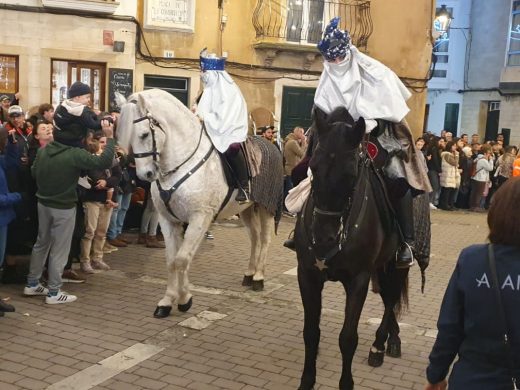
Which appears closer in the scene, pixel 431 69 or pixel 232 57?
pixel 232 57

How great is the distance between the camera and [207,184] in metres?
6.08

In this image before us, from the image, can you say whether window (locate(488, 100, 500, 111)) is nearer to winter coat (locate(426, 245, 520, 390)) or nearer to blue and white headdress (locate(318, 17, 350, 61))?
blue and white headdress (locate(318, 17, 350, 61))

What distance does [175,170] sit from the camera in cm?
595

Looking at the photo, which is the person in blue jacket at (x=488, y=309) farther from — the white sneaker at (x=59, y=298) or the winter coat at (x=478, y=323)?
the white sneaker at (x=59, y=298)

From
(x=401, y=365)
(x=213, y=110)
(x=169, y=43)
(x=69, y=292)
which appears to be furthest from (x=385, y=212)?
(x=169, y=43)

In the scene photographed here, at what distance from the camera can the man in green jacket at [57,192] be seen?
5.96 m

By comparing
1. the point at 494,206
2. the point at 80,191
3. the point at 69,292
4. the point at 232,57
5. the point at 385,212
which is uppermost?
the point at 232,57

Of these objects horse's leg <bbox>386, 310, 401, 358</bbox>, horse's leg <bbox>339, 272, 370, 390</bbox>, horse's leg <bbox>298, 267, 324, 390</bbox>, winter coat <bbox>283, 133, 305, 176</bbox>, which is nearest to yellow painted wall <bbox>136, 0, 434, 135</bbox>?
winter coat <bbox>283, 133, 305, 176</bbox>

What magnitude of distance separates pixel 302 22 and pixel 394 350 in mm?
13214

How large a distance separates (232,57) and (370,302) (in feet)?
34.8

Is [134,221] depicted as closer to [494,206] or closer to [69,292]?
[69,292]

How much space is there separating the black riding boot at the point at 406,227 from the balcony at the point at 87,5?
10.9m

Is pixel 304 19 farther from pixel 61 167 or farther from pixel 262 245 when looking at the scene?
pixel 61 167

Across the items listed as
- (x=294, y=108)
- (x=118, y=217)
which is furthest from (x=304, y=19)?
(x=118, y=217)
